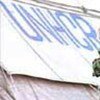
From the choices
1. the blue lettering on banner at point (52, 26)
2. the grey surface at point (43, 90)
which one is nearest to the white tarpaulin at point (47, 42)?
the blue lettering on banner at point (52, 26)

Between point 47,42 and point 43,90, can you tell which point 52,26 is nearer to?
point 47,42

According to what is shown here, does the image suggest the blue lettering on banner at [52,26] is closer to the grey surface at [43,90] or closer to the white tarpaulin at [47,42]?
the white tarpaulin at [47,42]

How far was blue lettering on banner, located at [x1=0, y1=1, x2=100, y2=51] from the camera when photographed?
8.38 metres

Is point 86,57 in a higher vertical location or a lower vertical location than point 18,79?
lower

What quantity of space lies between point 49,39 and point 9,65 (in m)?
1.02

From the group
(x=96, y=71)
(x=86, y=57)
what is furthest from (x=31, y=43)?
(x=96, y=71)

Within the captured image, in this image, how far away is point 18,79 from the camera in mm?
7930

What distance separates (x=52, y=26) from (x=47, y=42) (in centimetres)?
A: 32

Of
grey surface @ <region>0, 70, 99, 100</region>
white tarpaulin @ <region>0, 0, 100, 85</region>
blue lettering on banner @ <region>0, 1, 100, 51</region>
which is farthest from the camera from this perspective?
blue lettering on banner @ <region>0, 1, 100, 51</region>

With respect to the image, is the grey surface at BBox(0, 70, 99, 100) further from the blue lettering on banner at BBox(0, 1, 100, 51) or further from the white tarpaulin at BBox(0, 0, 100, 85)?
the blue lettering on banner at BBox(0, 1, 100, 51)

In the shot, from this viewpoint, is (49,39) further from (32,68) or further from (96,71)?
(96,71)

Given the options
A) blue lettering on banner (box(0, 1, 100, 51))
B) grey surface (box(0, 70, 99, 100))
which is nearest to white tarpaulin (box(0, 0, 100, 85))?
blue lettering on banner (box(0, 1, 100, 51))

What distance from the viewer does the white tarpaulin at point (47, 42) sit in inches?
318

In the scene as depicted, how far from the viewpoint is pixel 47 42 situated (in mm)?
8578
